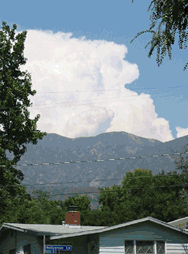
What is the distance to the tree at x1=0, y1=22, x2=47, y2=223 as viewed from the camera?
27.4m

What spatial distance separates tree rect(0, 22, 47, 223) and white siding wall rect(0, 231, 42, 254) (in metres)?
2.42

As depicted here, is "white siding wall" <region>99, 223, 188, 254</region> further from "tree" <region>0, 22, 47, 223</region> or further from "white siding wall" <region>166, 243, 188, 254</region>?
"tree" <region>0, 22, 47, 223</region>

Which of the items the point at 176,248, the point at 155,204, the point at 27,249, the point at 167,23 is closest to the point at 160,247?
the point at 176,248

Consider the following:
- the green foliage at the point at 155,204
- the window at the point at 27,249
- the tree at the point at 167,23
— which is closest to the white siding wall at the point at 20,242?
the window at the point at 27,249

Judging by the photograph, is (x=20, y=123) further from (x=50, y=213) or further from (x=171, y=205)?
(x=50, y=213)

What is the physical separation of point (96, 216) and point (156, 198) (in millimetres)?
15098

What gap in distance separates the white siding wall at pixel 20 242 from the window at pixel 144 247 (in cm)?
711

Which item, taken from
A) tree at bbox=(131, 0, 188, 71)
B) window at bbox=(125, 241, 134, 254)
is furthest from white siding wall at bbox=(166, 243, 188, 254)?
tree at bbox=(131, 0, 188, 71)

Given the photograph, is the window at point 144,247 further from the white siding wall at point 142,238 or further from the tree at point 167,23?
the tree at point 167,23

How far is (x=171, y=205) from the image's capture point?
7994 centimetres

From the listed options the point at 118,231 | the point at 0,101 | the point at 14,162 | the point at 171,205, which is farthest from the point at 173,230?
the point at 171,205

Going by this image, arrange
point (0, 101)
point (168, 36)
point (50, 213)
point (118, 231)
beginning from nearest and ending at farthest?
1. point (168, 36)
2. point (118, 231)
3. point (0, 101)
4. point (50, 213)

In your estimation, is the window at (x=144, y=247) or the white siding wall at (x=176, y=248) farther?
the white siding wall at (x=176, y=248)

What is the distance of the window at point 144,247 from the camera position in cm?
2648
